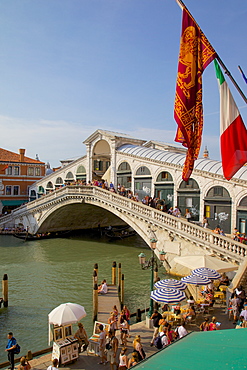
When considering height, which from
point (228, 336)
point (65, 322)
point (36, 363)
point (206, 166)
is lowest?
point (36, 363)

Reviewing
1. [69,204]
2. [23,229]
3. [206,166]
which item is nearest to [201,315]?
[206,166]

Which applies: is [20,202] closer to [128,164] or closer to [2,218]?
[2,218]

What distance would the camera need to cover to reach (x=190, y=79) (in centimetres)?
830

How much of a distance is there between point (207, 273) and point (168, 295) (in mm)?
2210

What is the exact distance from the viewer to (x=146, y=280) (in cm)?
1852

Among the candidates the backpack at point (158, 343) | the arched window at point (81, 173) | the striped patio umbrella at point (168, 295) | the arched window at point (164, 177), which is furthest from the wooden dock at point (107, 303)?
the arched window at point (81, 173)

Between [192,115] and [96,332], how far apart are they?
22.8 ft

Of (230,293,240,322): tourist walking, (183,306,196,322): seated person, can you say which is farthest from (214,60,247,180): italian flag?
(183,306,196,322): seated person

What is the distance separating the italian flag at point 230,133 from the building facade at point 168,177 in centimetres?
1127

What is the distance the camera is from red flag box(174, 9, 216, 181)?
8.12 m

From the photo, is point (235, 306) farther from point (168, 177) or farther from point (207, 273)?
point (168, 177)

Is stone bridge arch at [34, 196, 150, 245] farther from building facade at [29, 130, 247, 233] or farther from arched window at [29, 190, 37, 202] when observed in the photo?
Result: arched window at [29, 190, 37, 202]

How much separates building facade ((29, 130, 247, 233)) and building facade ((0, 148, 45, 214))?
9202mm

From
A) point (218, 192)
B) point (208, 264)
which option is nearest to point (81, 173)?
point (218, 192)
